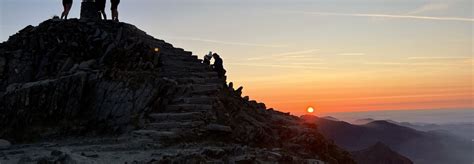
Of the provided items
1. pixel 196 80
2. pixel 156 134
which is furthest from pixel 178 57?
pixel 156 134

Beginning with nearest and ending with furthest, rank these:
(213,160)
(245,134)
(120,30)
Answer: (213,160), (245,134), (120,30)

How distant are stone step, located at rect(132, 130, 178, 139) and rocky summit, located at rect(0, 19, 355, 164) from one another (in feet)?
0.18

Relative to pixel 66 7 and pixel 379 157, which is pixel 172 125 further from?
pixel 379 157

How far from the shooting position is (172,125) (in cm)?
2012

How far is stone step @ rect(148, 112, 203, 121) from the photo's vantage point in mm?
20547

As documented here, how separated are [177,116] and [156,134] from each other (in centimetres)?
172

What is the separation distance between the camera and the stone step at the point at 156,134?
62.5 ft

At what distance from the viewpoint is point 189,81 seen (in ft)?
80.0

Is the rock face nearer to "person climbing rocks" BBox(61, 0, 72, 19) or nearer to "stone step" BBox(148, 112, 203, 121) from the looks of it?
"person climbing rocks" BBox(61, 0, 72, 19)

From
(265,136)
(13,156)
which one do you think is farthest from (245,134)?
(13,156)

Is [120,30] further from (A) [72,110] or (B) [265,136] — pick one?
(B) [265,136]

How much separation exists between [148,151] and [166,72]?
823 cm

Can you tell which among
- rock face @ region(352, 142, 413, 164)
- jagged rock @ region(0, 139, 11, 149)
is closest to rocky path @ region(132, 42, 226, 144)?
jagged rock @ region(0, 139, 11, 149)

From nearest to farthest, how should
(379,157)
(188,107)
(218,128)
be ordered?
(218,128)
(188,107)
(379,157)
